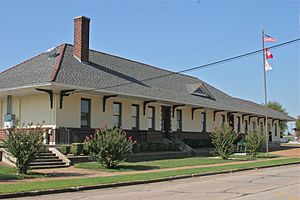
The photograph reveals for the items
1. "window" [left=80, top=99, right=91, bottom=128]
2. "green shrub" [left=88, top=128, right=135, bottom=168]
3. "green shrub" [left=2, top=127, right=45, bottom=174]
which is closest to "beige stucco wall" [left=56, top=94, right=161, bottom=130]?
"window" [left=80, top=99, right=91, bottom=128]

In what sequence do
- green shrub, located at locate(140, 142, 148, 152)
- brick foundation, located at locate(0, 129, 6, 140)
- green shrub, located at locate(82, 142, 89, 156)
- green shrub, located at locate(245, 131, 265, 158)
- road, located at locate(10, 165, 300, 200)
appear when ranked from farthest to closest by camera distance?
1. green shrub, located at locate(245, 131, 265, 158)
2. green shrub, located at locate(140, 142, 148, 152)
3. brick foundation, located at locate(0, 129, 6, 140)
4. green shrub, located at locate(82, 142, 89, 156)
5. road, located at locate(10, 165, 300, 200)

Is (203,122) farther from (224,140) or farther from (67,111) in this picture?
(67,111)

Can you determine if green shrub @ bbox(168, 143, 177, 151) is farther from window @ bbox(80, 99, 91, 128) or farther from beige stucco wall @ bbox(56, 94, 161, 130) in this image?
window @ bbox(80, 99, 91, 128)

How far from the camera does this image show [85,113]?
92.5ft

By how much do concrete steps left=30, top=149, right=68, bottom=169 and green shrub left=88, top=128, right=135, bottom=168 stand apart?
1.84m

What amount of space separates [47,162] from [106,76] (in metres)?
9.48

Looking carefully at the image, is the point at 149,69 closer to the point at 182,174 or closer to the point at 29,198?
the point at 182,174

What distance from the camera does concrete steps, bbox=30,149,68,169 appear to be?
2139 cm

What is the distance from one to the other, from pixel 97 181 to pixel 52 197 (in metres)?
3.34

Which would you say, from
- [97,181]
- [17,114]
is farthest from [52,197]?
[17,114]

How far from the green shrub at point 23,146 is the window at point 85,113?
934 centimetres

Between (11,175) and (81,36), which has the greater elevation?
(81,36)

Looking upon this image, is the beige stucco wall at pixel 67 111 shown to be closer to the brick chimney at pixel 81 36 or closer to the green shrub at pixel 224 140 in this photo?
the brick chimney at pixel 81 36

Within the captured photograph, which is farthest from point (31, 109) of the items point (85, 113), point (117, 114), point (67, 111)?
point (117, 114)
